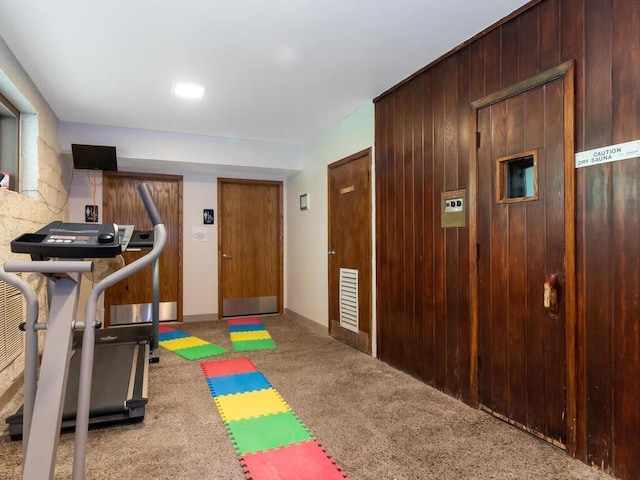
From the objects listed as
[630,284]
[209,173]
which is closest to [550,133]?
[630,284]

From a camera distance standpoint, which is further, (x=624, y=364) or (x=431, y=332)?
(x=431, y=332)

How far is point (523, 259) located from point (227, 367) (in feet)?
8.75

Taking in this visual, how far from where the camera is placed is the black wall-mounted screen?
426 cm

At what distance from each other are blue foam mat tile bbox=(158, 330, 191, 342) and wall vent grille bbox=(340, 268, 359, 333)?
6.58 feet

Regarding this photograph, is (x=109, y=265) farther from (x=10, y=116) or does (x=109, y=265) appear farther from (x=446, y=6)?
(x=446, y=6)

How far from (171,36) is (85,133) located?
2565 millimetres

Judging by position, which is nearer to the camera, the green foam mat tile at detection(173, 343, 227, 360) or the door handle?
the door handle

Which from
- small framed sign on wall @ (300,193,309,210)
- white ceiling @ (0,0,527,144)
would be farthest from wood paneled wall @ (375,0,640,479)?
small framed sign on wall @ (300,193,309,210)

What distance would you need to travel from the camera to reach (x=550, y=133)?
2.14 metres

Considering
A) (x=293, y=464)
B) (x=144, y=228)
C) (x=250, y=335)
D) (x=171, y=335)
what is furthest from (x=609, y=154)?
(x=144, y=228)

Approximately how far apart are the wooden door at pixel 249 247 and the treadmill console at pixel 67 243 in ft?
13.9

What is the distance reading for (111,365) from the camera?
10.1 feet

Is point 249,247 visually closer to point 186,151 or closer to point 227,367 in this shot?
point 186,151

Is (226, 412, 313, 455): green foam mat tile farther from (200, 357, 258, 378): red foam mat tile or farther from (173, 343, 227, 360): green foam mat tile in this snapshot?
(173, 343, 227, 360): green foam mat tile
